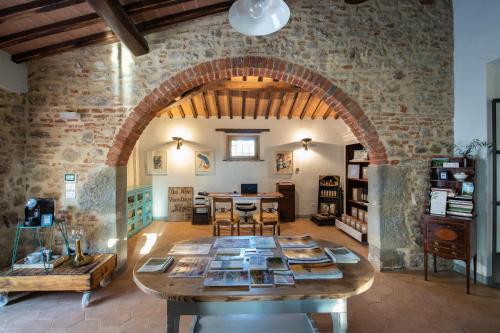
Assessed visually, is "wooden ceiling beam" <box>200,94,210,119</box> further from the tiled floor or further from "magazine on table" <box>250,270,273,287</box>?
"magazine on table" <box>250,270,273,287</box>

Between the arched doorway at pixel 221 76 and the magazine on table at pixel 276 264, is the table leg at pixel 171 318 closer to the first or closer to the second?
the magazine on table at pixel 276 264

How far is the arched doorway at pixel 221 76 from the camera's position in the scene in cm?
377

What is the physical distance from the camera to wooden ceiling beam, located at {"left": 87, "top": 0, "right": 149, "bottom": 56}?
264 cm

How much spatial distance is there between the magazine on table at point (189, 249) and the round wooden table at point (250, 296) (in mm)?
438

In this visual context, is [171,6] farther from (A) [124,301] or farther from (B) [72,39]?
(A) [124,301]

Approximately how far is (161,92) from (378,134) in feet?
11.1

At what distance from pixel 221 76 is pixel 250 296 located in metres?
3.33

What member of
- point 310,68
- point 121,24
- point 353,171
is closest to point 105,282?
point 121,24

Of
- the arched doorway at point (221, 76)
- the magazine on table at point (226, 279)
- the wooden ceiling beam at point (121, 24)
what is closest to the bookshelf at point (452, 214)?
the arched doorway at point (221, 76)

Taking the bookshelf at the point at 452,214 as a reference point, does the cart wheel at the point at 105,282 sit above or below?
below

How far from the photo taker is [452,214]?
349cm

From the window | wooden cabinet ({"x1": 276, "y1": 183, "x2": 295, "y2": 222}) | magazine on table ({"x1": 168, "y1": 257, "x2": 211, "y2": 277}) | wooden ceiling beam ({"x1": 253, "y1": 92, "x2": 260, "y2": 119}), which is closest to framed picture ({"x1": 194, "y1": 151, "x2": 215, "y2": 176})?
the window

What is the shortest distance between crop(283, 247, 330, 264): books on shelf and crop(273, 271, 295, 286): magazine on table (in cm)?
19

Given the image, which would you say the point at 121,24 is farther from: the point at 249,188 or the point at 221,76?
the point at 249,188
